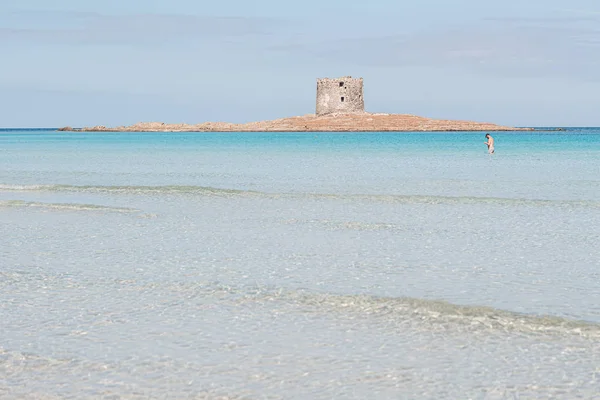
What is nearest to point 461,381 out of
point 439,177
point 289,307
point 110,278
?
point 289,307

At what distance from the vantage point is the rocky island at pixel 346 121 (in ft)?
337

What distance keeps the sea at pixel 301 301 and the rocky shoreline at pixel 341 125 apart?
85.8 metres

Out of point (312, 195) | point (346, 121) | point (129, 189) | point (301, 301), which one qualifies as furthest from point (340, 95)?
point (301, 301)

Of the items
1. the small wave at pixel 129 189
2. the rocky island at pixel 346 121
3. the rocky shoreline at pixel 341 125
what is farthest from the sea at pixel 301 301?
the rocky shoreline at pixel 341 125

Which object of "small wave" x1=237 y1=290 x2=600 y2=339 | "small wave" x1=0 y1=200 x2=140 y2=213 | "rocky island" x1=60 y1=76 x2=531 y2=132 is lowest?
"small wave" x1=237 y1=290 x2=600 y2=339

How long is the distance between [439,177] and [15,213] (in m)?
15.2

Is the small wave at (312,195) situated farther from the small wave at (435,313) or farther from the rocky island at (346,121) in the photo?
the rocky island at (346,121)

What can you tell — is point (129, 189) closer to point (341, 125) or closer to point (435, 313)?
point (435, 313)

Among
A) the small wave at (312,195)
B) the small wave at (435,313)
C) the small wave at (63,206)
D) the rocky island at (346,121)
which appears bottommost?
the small wave at (312,195)

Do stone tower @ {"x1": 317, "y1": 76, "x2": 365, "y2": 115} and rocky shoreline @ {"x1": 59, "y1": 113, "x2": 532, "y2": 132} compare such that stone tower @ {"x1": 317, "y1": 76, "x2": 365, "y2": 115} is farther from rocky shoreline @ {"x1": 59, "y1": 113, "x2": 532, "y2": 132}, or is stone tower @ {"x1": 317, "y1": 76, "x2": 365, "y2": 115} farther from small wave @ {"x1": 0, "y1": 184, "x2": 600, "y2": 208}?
small wave @ {"x1": 0, "y1": 184, "x2": 600, "y2": 208}

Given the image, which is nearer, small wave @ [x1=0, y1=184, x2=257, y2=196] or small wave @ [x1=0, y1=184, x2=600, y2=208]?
small wave @ [x1=0, y1=184, x2=600, y2=208]

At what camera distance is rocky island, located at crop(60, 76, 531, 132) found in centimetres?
10275

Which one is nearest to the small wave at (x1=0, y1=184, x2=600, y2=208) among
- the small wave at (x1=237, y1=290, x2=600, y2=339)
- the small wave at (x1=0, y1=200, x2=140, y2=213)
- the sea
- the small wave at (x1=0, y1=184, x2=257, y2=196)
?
the small wave at (x1=0, y1=184, x2=257, y2=196)

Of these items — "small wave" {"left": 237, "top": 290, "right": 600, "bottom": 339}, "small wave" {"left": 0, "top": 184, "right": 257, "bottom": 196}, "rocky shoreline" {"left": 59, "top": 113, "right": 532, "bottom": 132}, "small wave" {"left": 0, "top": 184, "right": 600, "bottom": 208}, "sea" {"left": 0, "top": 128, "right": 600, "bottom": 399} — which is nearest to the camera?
"sea" {"left": 0, "top": 128, "right": 600, "bottom": 399}
